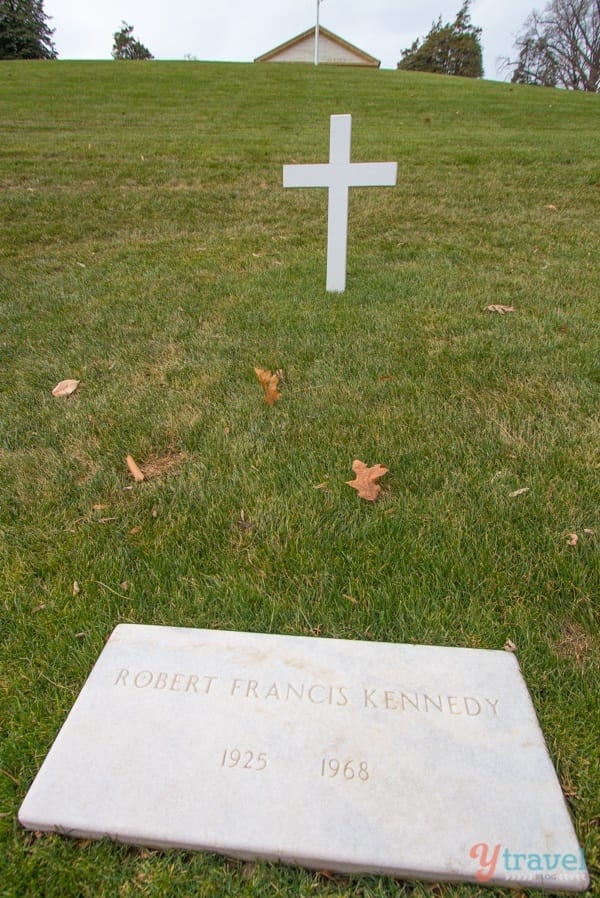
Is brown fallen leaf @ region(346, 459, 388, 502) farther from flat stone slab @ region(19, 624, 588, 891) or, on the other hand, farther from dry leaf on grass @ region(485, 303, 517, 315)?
dry leaf on grass @ region(485, 303, 517, 315)

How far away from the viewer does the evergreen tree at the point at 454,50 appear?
4888 centimetres

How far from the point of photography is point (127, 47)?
163 ft

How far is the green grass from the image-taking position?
146 centimetres

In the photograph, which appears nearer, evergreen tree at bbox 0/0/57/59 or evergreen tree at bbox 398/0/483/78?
evergreen tree at bbox 0/0/57/59

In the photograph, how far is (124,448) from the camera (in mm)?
2408

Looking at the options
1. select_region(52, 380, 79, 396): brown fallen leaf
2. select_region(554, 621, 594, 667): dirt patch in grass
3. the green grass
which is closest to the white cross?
the green grass

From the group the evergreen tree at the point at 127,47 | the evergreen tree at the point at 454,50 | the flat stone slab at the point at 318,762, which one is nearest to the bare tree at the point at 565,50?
the evergreen tree at the point at 454,50

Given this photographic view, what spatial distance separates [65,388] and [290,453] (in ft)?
4.59

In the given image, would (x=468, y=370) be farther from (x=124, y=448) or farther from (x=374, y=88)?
(x=374, y=88)

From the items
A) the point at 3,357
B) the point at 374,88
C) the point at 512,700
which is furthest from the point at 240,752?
the point at 374,88

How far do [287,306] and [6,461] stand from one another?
2145 millimetres

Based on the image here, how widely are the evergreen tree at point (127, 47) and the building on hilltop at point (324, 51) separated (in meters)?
17.9

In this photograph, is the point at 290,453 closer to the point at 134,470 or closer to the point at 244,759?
the point at 134,470

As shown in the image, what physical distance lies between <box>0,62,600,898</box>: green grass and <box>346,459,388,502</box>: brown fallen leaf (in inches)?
1.8
